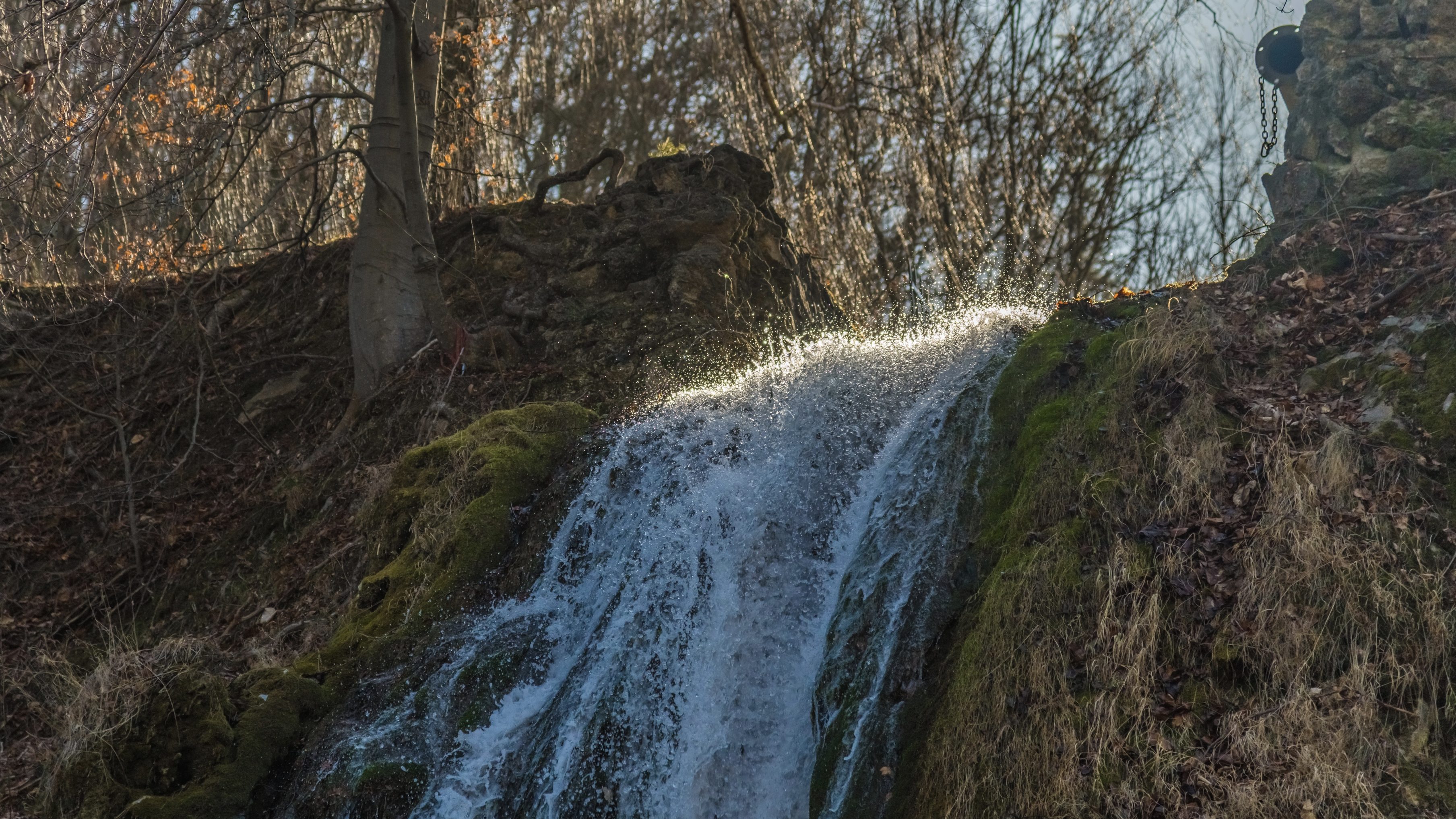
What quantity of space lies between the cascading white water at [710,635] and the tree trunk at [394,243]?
9.44 feet

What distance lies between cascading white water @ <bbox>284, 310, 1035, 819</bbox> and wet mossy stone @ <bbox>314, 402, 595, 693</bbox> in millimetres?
292

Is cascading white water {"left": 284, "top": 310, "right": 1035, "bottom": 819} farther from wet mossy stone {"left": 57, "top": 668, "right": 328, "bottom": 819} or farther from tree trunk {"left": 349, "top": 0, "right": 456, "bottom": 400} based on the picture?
tree trunk {"left": 349, "top": 0, "right": 456, "bottom": 400}

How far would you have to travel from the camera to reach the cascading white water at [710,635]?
4.32 metres

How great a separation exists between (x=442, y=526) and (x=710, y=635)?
5.45 feet

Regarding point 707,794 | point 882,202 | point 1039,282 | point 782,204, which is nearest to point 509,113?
point 782,204

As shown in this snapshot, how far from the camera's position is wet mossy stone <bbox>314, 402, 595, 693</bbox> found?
5137mm

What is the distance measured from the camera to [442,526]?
567 cm

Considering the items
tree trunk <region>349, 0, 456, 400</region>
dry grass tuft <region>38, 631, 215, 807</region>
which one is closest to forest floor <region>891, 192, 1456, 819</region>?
dry grass tuft <region>38, 631, 215, 807</region>

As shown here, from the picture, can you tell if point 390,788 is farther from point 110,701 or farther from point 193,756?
point 110,701

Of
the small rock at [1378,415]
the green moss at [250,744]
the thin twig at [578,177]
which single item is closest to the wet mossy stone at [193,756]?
the green moss at [250,744]

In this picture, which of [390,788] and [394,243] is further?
[394,243]

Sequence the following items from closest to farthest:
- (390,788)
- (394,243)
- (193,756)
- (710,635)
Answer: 1. (390,788)
2. (193,756)
3. (710,635)
4. (394,243)

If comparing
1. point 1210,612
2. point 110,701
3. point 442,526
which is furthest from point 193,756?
point 1210,612

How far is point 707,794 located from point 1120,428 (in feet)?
7.83
